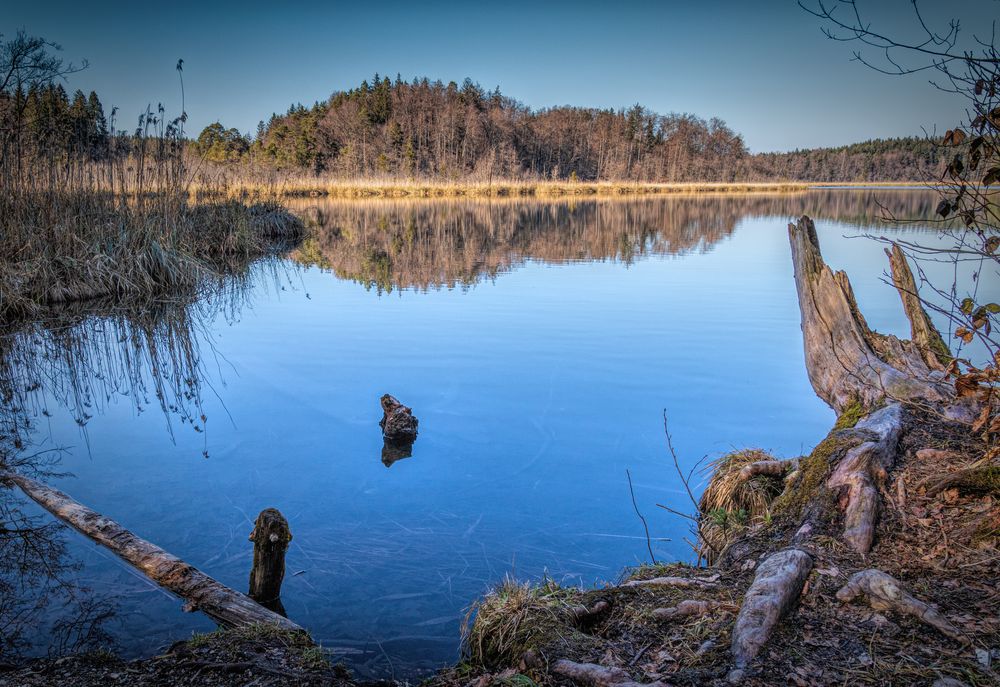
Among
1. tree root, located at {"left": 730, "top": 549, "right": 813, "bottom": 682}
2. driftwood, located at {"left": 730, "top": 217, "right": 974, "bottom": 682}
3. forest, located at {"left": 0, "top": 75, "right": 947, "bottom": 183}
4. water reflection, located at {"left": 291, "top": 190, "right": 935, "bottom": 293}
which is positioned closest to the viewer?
tree root, located at {"left": 730, "top": 549, "right": 813, "bottom": 682}

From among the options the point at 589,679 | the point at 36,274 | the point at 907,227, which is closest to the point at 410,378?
the point at 589,679

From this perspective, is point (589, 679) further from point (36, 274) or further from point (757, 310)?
point (36, 274)

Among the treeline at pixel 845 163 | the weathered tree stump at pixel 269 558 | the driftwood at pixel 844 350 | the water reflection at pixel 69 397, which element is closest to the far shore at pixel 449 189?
the water reflection at pixel 69 397

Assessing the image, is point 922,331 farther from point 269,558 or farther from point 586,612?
point 269,558

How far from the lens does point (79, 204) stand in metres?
9.08

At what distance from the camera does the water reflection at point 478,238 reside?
43.1ft

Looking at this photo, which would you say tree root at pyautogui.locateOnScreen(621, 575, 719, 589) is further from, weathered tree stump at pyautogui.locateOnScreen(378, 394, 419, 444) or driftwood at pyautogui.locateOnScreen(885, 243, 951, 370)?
driftwood at pyautogui.locateOnScreen(885, 243, 951, 370)

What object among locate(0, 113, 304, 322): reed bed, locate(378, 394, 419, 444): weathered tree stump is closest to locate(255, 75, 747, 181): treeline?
locate(0, 113, 304, 322): reed bed

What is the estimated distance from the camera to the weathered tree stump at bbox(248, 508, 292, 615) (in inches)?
108

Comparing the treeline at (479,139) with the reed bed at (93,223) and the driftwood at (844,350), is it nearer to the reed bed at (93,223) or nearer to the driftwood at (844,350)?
the reed bed at (93,223)

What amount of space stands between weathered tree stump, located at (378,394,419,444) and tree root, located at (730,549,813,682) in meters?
2.80

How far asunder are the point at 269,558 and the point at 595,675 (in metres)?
1.54

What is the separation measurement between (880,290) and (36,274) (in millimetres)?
12199

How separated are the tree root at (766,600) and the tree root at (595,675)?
30cm
